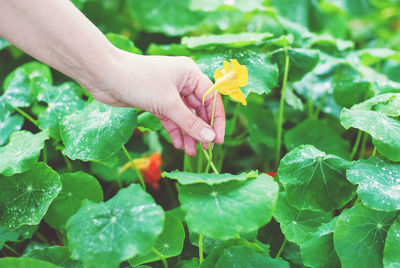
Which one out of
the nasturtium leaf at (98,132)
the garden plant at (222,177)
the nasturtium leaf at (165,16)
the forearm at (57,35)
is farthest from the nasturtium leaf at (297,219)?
the nasturtium leaf at (165,16)

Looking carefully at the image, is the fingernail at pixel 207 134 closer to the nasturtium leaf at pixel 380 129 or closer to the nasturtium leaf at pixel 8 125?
the nasturtium leaf at pixel 380 129

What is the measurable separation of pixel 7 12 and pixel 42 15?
0.24ft

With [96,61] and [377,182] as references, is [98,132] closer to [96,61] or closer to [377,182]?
[96,61]

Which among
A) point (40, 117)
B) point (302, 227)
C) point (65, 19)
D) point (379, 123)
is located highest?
point (65, 19)

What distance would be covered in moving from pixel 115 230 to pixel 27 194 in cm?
38

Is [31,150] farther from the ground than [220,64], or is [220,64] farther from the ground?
[220,64]

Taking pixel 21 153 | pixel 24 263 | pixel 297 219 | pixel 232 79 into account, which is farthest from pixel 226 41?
pixel 24 263

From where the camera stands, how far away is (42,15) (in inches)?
28.7

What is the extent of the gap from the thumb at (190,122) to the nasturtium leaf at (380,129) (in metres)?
0.36

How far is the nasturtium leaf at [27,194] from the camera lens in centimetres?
90

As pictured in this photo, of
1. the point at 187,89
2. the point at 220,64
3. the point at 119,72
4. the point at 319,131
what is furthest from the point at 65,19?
the point at 319,131

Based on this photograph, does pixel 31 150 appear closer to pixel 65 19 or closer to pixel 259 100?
pixel 65 19

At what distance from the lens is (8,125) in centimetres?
123

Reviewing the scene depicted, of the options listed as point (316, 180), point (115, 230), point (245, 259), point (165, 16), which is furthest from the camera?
point (165, 16)
